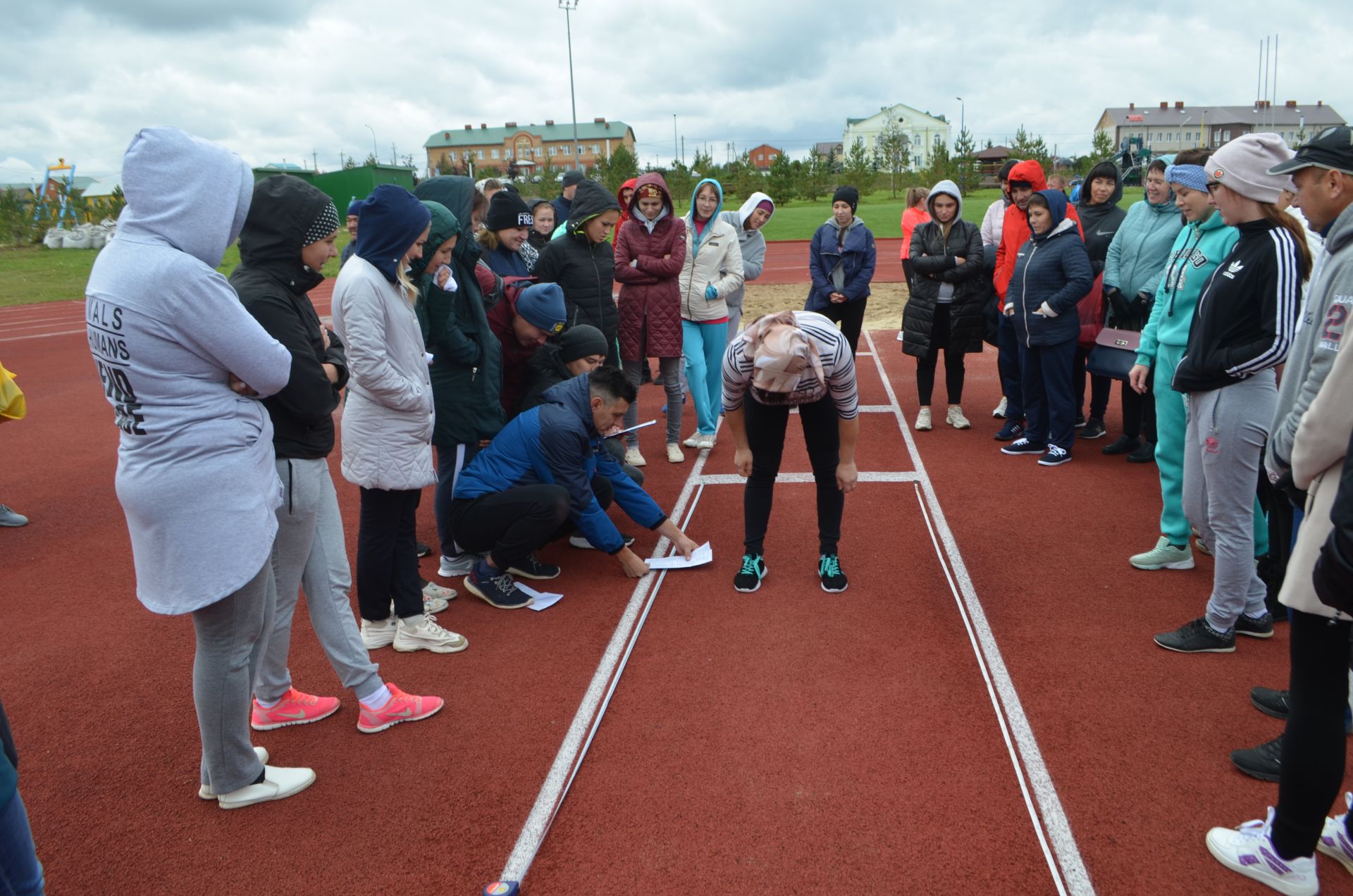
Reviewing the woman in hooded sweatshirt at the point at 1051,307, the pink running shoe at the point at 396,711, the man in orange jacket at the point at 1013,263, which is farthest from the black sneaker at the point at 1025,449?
the pink running shoe at the point at 396,711

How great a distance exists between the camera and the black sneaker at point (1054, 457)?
6477 millimetres

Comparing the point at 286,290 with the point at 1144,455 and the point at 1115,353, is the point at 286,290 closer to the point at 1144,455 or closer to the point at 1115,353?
the point at 1115,353

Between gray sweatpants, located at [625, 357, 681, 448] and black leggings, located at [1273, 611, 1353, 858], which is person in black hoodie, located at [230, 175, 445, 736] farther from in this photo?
gray sweatpants, located at [625, 357, 681, 448]

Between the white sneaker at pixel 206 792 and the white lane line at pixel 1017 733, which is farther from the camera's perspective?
the white sneaker at pixel 206 792

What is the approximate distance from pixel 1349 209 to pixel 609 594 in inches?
136

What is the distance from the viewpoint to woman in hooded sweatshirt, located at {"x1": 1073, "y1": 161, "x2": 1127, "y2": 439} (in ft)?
22.5

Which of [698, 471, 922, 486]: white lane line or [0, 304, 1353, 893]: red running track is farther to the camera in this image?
[698, 471, 922, 486]: white lane line

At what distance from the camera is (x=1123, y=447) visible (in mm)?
6672

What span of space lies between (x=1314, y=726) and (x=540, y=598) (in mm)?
3272

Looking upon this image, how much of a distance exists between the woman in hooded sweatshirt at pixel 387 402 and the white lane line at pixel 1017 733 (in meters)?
2.43

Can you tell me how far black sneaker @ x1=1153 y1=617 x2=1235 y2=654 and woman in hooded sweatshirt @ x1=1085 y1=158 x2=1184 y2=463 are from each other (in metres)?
2.73

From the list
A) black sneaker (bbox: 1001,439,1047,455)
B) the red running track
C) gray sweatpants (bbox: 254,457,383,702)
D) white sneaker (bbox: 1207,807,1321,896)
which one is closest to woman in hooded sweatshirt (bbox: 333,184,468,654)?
gray sweatpants (bbox: 254,457,383,702)

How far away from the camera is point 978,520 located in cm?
545

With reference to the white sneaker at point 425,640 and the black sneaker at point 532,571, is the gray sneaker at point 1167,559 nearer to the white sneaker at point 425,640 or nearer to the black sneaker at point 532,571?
the black sneaker at point 532,571
